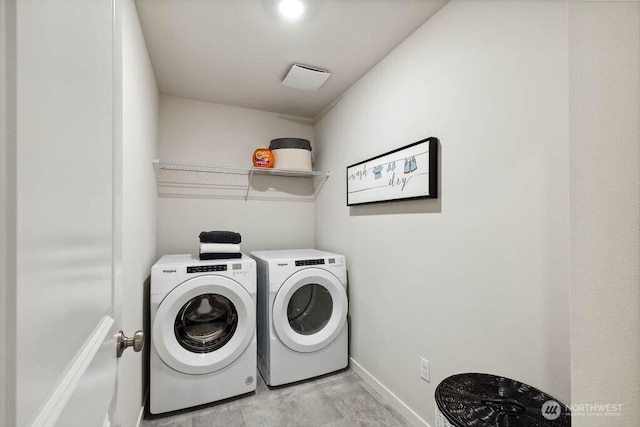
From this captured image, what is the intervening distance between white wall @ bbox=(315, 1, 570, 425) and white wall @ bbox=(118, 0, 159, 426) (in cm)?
150

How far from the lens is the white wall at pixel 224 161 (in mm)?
2654

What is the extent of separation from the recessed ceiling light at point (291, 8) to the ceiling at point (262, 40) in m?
0.04

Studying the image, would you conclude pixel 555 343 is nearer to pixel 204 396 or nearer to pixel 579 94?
pixel 579 94

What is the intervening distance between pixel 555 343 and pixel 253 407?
1.77 m

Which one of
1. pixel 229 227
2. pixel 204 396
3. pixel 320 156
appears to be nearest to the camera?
pixel 204 396

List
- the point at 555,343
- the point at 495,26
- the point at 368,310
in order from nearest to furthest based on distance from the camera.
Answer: the point at 555,343 → the point at 495,26 → the point at 368,310

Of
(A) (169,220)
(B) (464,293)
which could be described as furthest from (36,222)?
(A) (169,220)

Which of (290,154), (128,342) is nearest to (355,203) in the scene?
(290,154)

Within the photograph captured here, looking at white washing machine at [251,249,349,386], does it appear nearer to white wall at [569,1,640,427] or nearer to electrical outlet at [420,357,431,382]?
electrical outlet at [420,357,431,382]

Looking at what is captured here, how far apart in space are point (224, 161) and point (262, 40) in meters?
1.30

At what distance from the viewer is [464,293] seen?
58.0 inches

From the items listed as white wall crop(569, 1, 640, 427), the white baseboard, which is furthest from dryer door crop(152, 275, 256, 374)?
white wall crop(569, 1, 640, 427)
